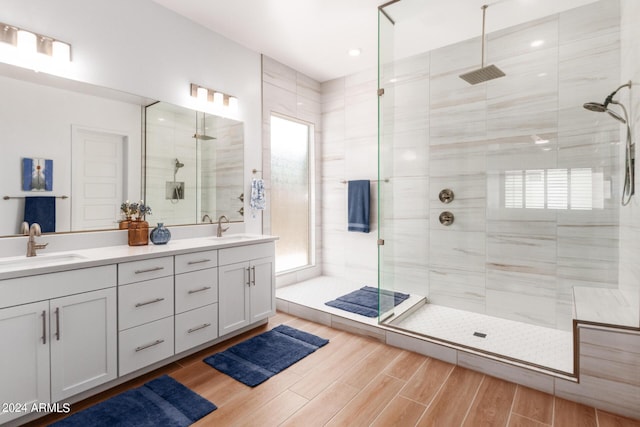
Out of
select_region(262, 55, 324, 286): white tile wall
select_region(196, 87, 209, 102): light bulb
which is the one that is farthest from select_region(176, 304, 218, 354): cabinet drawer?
select_region(196, 87, 209, 102): light bulb

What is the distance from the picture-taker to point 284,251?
391 cm

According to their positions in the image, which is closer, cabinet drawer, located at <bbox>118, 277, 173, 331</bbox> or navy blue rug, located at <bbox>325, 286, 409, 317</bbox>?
cabinet drawer, located at <bbox>118, 277, 173, 331</bbox>

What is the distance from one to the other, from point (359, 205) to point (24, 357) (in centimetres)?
306

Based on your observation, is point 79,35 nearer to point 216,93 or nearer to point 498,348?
point 216,93

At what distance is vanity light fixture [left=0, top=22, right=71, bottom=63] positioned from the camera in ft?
6.20

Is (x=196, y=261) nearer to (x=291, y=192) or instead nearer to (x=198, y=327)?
(x=198, y=327)

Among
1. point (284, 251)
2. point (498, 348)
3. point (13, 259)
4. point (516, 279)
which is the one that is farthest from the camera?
point (284, 251)

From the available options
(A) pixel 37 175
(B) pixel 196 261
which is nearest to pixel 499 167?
(B) pixel 196 261

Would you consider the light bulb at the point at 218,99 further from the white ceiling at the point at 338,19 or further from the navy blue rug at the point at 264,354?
the navy blue rug at the point at 264,354

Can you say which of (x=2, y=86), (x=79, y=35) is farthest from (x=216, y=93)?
(x=2, y=86)

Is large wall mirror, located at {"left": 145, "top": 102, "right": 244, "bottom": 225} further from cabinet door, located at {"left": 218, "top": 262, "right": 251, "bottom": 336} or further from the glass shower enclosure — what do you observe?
the glass shower enclosure

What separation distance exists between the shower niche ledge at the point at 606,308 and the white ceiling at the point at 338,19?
213 centimetres

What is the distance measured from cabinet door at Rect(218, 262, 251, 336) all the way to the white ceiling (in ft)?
6.73

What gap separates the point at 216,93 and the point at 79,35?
105cm
